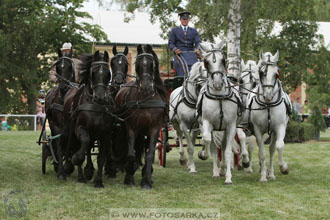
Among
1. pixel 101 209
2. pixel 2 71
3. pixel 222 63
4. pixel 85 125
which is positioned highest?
pixel 2 71

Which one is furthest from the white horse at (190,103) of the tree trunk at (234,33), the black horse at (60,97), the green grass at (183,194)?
the tree trunk at (234,33)

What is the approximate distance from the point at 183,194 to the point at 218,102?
2005 mm

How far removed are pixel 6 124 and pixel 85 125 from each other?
26.1 metres

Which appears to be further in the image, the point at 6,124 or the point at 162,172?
the point at 6,124

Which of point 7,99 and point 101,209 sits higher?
point 7,99

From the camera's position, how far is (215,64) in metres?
9.05

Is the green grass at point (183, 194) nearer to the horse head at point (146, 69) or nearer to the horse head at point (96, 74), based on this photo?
the horse head at point (96, 74)

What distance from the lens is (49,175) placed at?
1052 cm

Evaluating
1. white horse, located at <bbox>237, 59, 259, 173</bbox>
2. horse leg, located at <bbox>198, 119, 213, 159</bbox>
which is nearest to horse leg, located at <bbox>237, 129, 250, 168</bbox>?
white horse, located at <bbox>237, 59, 259, 173</bbox>

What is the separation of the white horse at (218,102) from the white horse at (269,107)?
1.50 feet

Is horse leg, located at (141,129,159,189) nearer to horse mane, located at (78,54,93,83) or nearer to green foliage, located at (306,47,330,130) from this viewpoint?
horse mane, located at (78,54,93,83)

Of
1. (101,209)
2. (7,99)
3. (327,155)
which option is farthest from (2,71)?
(101,209)

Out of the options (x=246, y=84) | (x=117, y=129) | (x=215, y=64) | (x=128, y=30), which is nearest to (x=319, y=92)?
(x=246, y=84)

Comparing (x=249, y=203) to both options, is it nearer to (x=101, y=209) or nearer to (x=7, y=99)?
(x=101, y=209)
